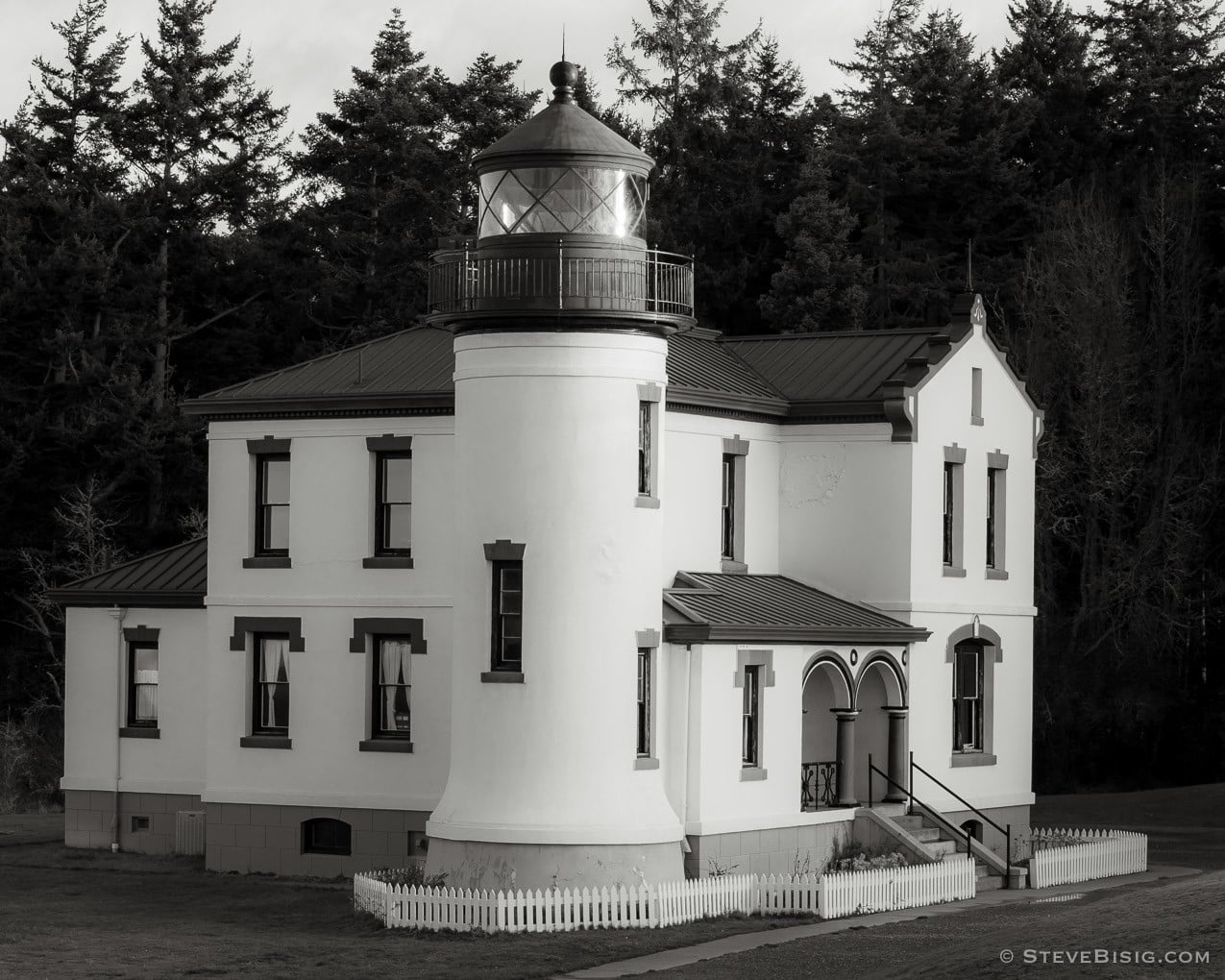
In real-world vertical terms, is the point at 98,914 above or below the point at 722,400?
below

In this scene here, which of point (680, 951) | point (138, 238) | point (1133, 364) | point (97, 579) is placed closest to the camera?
point (680, 951)

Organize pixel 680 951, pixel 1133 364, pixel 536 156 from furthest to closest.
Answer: pixel 1133 364 < pixel 536 156 < pixel 680 951

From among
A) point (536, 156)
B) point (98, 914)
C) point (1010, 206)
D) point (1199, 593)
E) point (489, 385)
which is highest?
point (1010, 206)

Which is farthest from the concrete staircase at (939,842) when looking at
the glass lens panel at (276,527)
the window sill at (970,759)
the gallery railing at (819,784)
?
the glass lens panel at (276,527)

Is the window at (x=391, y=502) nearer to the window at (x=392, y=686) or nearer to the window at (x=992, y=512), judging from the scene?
the window at (x=392, y=686)

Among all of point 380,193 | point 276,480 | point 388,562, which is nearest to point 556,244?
point 388,562

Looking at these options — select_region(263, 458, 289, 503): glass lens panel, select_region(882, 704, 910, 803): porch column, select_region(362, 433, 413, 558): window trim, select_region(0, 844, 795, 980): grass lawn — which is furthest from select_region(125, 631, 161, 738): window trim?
select_region(882, 704, 910, 803): porch column

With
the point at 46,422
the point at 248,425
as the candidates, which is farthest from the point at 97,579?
the point at 46,422

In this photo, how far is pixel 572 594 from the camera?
28.3m

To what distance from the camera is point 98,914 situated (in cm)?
2867

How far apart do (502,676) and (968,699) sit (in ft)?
36.7

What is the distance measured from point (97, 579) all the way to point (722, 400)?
11539 millimetres

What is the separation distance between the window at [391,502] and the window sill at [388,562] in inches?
7.5

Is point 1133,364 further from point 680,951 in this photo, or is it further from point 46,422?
point 680,951
